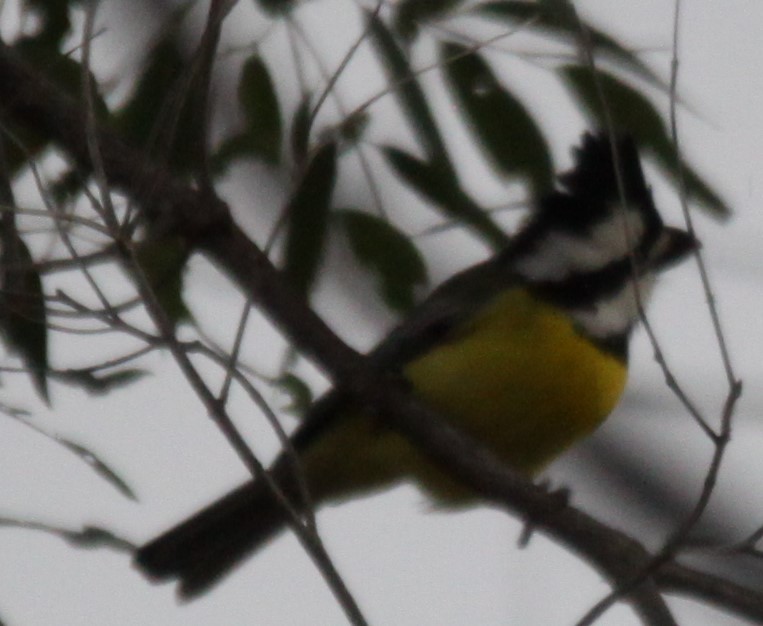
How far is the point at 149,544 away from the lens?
3471 mm

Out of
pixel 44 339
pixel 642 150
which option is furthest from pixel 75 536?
pixel 642 150

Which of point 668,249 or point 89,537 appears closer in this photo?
point 89,537

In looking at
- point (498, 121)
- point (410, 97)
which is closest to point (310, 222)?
point (410, 97)

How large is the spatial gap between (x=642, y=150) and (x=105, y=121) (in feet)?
3.40

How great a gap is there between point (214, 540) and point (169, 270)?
3.38 ft

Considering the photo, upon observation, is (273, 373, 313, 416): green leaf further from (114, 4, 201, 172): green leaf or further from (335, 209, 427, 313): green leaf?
(114, 4, 201, 172): green leaf

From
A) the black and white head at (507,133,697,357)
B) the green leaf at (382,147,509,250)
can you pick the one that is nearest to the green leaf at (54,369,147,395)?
the green leaf at (382,147,509,250)

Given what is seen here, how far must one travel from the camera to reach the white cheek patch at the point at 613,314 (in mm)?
3496

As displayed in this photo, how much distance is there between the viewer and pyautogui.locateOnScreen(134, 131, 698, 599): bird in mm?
3359

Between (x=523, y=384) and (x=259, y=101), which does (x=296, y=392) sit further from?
(x=523, y=384)

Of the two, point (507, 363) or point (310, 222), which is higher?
point (310, 222)

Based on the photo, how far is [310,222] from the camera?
9.82 ft

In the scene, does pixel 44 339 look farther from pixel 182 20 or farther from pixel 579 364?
pixel 579 364

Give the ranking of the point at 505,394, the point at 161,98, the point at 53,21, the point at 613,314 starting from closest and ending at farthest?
the point at 53,21, the point at 161,98, the point at 505,394, the point at 613,314
